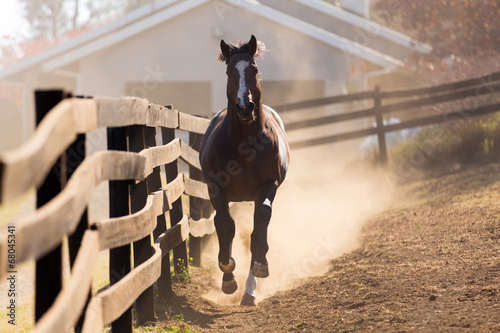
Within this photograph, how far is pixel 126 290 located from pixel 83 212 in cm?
66

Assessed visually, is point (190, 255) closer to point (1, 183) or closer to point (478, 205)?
point (478, 205)

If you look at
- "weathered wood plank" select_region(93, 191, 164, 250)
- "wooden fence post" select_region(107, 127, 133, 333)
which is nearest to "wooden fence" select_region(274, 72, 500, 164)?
"weathered wood plank" select_region(93, 191, 164, 250)

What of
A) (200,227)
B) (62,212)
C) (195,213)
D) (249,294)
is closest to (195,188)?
(195,213)

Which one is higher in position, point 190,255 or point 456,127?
point 456,127

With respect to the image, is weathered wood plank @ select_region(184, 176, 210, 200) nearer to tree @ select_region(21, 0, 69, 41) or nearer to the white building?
the white building

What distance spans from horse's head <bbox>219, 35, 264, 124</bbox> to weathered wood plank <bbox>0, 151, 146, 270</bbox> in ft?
6.37

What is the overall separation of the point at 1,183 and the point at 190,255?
609 cm

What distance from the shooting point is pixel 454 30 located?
1898 centimetres

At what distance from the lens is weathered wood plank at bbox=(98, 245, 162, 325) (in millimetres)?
3271

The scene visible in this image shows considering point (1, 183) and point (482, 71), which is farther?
point (482, 71)

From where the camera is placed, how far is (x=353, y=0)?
2981cm

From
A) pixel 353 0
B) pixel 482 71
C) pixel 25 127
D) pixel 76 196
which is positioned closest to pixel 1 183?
pixel 76 196

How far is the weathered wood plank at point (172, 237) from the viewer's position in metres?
5.32

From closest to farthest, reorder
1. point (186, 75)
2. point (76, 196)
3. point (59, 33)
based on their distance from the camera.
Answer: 1. point (76, 196)
2. point (186, 75)
3. point (59, 33)
